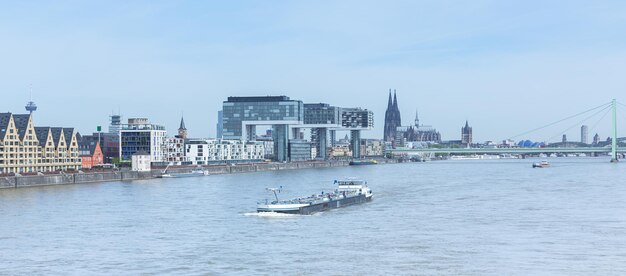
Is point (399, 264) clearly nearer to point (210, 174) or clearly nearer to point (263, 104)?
point (210, 174)

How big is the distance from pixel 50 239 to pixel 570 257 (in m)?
23.6

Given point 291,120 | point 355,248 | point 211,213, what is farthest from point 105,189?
point 291,120

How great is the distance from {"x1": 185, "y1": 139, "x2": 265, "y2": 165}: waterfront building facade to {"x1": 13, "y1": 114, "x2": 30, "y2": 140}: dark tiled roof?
161 ft

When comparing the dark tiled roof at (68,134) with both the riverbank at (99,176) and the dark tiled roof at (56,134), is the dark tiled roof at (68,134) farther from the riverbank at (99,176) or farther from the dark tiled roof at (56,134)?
the riverbank at (99,176)

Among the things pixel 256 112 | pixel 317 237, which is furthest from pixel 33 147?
pixel 256 112

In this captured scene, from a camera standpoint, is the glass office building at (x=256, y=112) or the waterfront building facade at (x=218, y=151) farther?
the glass office building at (x=256, y=112)

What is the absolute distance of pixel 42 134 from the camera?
100125 millimetres

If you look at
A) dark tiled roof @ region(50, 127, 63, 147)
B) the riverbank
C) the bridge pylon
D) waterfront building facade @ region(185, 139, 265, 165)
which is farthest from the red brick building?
the bridge pylon

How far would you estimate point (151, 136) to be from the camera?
128250 mm

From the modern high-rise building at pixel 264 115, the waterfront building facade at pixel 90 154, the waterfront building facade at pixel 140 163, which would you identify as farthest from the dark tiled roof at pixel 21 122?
the modern high-rise building at pixel 264 115

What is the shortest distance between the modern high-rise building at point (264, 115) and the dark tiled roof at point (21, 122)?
8358 centimetres

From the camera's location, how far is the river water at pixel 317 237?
3331cm

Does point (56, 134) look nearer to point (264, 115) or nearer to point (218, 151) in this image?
point (218, 151)

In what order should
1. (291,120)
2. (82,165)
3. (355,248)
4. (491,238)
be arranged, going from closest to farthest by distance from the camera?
(355,248) < (491,238) < (82,165) < (291,120)
